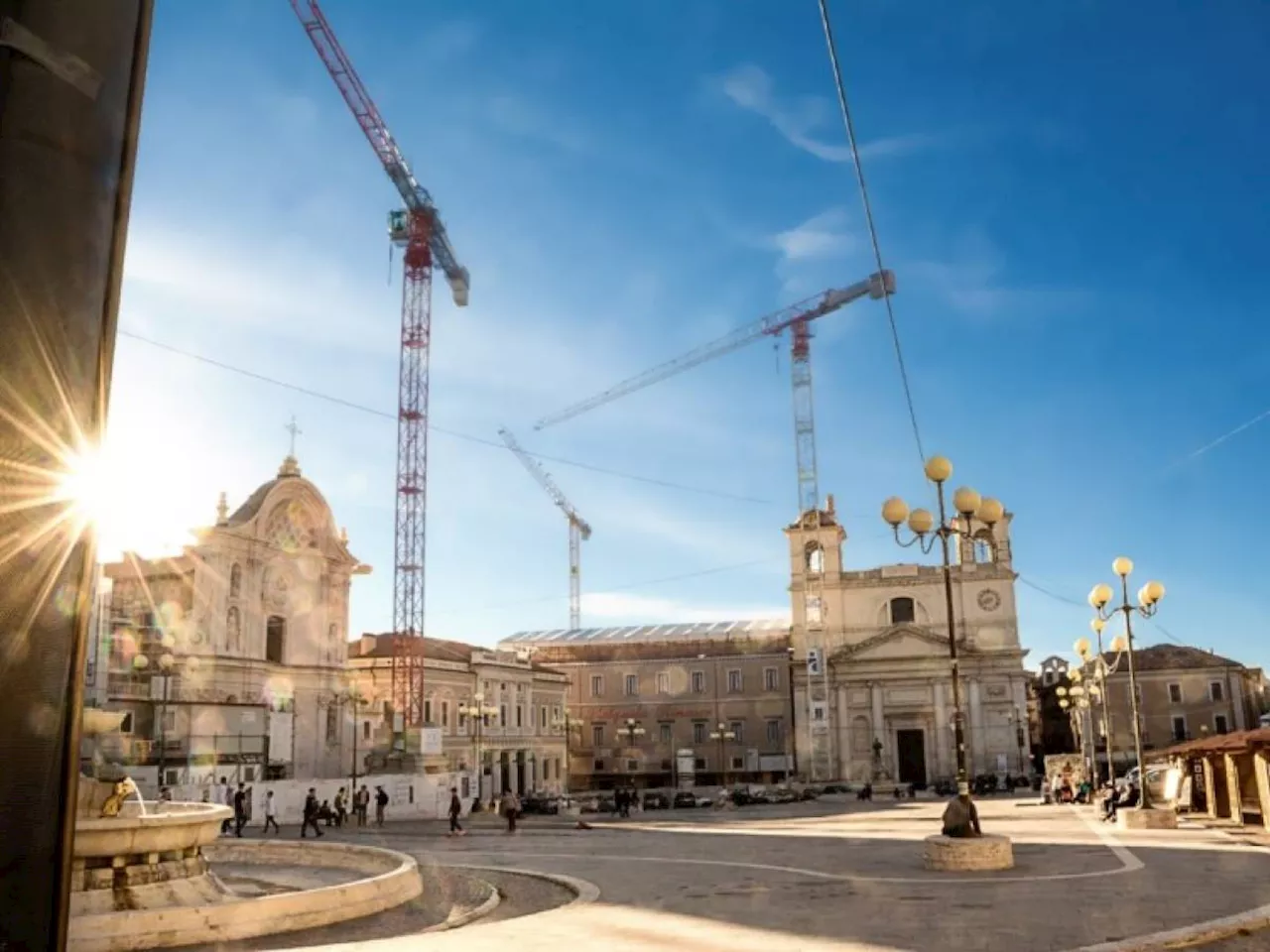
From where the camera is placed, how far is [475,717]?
47062 millimetres

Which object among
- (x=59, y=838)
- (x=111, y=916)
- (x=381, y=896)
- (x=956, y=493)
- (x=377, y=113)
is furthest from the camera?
(x=377, y=113)

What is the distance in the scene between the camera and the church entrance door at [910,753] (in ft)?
217

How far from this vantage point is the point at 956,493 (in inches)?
631

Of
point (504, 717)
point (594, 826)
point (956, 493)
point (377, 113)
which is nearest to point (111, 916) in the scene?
point (956, 493)

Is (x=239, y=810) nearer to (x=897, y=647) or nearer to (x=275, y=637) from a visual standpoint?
(x=275, y=637)

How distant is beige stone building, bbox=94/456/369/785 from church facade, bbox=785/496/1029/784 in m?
31.9

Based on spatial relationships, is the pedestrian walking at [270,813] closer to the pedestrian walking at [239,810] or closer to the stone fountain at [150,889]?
the pedestrian walking at [239,810]

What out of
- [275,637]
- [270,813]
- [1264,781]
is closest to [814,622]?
[275,637]

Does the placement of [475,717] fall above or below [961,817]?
above

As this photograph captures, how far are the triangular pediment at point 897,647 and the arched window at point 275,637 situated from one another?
1407 inches

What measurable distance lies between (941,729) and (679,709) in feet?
57.7

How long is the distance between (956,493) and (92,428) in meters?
15.4

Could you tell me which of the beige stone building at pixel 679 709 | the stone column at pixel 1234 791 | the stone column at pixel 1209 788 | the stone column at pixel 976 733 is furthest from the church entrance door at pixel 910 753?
the stone column at pixel 1234 791

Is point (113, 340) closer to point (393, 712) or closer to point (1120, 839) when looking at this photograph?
point (1120, 839)
